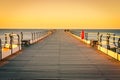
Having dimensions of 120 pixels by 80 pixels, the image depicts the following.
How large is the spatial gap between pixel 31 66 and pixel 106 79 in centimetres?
423

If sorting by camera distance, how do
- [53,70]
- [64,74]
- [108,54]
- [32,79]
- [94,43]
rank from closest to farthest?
[32,79] < [64,74] < [53,70] < [108,54] < [94,43]

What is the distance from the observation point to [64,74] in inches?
449

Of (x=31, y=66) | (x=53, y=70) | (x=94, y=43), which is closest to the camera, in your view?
(x=53, y=70)

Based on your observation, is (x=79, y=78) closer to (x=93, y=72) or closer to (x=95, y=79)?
(x=95, y=79)

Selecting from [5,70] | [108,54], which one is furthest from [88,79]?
[108,54]

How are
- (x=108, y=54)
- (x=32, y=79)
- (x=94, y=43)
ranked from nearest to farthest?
(x=32, y=79), (x=108, y=54), (x=94, y=43)

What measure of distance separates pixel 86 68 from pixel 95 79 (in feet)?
9.34

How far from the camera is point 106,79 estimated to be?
10.4 meters

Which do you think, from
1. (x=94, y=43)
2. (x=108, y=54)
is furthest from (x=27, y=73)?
(x=94, y=43)

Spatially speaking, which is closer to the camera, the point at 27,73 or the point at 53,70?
the point at 27,73

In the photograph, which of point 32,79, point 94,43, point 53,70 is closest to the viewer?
point 32,79

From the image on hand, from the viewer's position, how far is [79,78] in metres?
10.6

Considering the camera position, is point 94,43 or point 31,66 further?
point 94,43

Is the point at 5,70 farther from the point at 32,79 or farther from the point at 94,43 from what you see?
the point at 94,43
